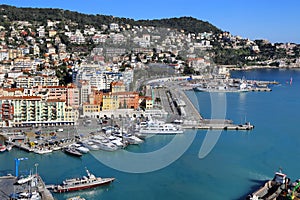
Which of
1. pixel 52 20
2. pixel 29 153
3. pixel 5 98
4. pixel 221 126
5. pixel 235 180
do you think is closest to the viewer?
pixel 235 180

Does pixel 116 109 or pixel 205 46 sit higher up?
pixel 205 46

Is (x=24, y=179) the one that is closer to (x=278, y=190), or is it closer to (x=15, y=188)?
(x=15, y=188)

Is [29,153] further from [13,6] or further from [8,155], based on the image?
[13,6]

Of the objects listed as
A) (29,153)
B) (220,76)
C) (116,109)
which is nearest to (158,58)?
(220,76)

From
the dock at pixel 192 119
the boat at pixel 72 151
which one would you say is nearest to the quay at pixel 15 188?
the boat at pixel 72 151

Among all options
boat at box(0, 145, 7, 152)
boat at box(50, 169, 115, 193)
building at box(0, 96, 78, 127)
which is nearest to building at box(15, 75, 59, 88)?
building at box(0, 96, 78, 127)

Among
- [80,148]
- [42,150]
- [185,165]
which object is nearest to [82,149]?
[80,148]
